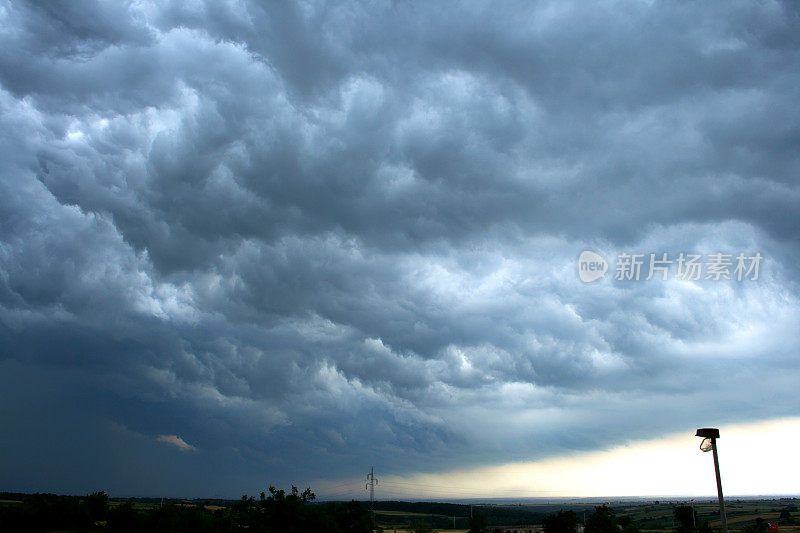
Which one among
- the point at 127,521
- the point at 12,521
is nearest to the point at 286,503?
the point at 127,521

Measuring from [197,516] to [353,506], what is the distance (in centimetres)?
2700

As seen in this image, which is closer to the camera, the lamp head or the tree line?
the lamp head

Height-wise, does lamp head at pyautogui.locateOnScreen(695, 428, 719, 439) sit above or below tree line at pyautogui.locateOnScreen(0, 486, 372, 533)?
above

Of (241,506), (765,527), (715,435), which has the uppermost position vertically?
(715,435)

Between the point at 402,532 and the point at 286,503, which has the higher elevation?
the point at 286,503

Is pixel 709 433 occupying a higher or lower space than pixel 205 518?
higher

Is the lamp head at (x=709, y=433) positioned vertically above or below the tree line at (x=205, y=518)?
above

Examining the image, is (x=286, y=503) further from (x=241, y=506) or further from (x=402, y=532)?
(x=402, y=532)

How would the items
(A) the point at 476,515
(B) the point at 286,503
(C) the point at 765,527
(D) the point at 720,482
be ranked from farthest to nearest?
1. (C) the point at 765,527
2. (A) the point at 476,515
3. (B) the point at 286,503
4. (D) the point at 720,482

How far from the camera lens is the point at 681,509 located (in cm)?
16950

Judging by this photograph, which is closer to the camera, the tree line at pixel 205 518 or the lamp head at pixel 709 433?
the lamp head at pixel 709 433

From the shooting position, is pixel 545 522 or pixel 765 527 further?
pixel 765 527

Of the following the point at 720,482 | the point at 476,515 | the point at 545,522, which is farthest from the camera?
the point at 545,522

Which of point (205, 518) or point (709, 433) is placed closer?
point (709, 433)
